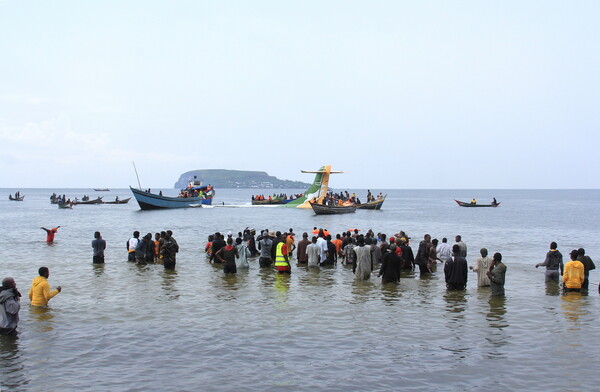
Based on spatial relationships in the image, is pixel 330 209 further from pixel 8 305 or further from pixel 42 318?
pixel 8 305

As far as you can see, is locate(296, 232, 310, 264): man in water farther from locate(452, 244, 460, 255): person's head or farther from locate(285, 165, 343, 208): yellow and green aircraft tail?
locate(285, 165, 343, 208): yellow and green aircraft tail

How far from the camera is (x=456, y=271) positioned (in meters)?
14.1

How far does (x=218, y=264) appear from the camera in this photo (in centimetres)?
2053

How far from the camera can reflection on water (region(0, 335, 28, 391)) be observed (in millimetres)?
7734

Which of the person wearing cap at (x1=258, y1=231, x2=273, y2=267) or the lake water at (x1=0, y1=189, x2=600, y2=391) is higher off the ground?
the person wearing cap at (x1=258, y1=231, x2=273, y2=267)

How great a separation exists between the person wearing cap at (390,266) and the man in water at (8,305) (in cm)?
902

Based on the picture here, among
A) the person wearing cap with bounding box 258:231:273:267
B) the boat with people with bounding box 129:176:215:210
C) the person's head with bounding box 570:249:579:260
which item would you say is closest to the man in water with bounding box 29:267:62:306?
the person wearing cap with bounding box 258:231:273:267

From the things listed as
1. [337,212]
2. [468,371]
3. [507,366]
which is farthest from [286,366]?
[337,212]

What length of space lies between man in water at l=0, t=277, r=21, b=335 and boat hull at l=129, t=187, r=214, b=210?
64.4 m

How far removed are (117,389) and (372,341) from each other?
4594 millimetres

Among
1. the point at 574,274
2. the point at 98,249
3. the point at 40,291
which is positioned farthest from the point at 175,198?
the point at 574,274

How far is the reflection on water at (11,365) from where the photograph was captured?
773 cm

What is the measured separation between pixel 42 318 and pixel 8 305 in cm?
218

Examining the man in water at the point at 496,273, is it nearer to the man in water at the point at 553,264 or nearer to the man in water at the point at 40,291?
the man in water at the point at 553,264
